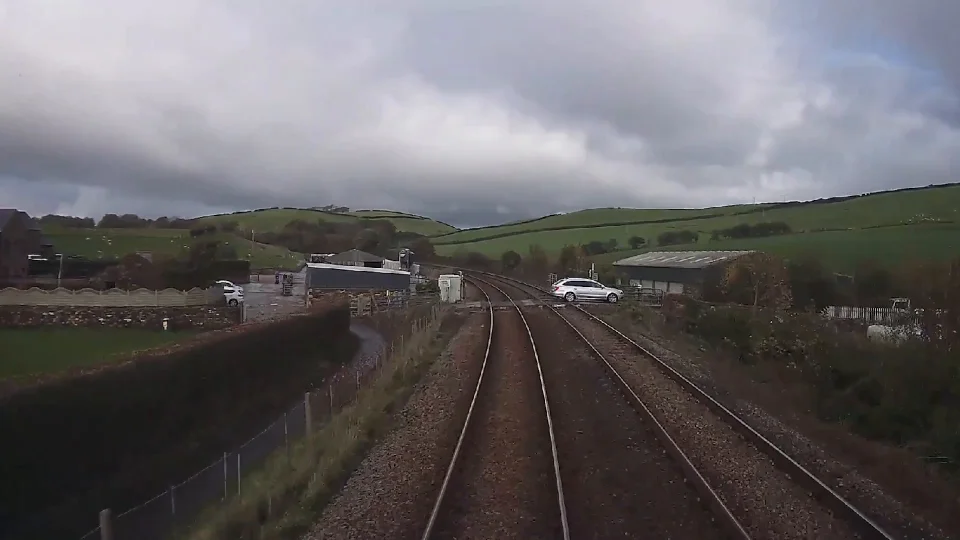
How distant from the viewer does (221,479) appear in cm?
1877

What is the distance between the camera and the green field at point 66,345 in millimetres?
27406

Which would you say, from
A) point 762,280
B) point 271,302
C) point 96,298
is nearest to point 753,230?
point 762,280

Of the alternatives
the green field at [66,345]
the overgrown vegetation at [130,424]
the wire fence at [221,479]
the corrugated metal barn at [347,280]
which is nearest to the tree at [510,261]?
the corrugated metal barn at [347,280]

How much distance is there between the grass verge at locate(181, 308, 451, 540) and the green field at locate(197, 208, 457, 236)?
420 ft

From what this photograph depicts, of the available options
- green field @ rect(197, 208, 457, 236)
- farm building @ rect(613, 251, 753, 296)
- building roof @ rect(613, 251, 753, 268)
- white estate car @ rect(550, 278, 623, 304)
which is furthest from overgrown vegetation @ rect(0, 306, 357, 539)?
green field @ rect(197, 208, 457, 236)

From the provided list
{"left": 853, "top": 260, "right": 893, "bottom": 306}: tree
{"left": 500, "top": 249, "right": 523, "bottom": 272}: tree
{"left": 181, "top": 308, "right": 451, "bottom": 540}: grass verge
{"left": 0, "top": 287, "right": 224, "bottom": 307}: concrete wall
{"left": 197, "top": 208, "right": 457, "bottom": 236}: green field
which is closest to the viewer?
{"left": 181, "top": 308, "right": 451, "bottom": 540}: grass verge

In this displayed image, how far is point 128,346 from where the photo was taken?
33.9m

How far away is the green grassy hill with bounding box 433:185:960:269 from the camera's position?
57.5 metres

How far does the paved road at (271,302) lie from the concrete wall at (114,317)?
230 centimetres

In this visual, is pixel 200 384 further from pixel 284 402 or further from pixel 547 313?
pixel 547 313

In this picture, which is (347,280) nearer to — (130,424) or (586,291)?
(586,291)

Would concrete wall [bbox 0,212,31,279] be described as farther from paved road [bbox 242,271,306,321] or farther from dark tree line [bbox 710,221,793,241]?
dark tree line [bbox 710,221,793,241]

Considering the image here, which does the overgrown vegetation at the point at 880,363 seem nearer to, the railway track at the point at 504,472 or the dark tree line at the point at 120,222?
A: the railway track at the point at 504,472

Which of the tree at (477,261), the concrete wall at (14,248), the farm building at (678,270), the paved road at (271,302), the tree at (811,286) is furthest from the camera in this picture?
the tree at (477,261)
